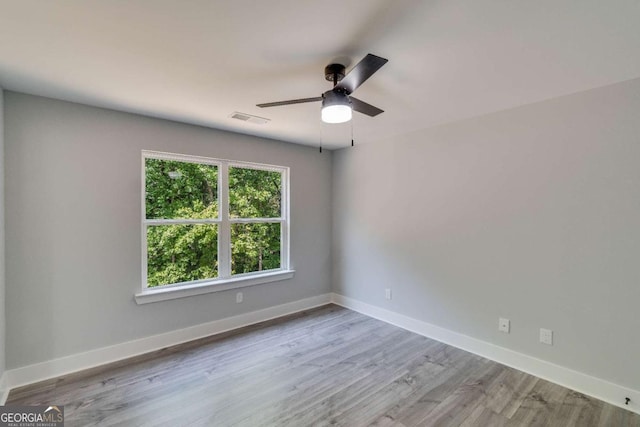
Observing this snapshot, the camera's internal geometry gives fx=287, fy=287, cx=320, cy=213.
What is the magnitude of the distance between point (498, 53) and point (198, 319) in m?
3.61

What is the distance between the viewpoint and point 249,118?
298 cm

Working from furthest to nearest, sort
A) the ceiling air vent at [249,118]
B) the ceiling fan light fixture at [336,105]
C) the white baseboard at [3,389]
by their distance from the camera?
1. the ceiling air vent at [249,118]
2. the white baseboard at [3,389]
3. the ceiling fan light fixture at [336,105]

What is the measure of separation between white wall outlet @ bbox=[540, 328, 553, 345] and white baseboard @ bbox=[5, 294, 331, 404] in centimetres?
280

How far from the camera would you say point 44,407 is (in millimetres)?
2064

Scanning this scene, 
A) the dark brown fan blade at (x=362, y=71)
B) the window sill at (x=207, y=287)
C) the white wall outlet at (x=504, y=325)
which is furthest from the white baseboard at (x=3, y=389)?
the white wall outlet at (x=504, y=325)

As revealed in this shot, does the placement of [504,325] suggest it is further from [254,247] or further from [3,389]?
[3,389]

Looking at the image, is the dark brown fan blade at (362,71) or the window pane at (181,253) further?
the window pane at (181,253)

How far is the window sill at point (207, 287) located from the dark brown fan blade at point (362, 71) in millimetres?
2624

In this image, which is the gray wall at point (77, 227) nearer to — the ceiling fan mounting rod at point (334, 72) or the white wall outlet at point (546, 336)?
the ceiling fan mounting rod at point (334, 72)

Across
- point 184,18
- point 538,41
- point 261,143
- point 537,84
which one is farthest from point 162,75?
point 537,84

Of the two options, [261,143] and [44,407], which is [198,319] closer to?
[44,407]

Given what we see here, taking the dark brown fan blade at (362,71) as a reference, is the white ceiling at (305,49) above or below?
above

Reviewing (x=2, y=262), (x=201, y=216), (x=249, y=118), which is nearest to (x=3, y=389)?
(x=2, y=262)

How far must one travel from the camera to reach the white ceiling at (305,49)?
4.59 feet
